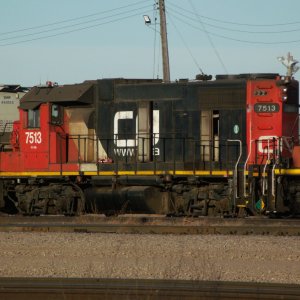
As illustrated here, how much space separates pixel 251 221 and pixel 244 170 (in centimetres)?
128

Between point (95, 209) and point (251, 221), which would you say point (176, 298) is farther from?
point (95, 209)

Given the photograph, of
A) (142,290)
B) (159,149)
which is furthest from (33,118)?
(142,290)

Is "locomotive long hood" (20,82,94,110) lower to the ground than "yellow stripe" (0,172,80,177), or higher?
higher

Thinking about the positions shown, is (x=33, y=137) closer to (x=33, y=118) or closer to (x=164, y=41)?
(x=33, y=118)

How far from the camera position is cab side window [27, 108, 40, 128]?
61.2 feet

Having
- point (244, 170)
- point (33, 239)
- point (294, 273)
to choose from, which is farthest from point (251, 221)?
point (294, 273)

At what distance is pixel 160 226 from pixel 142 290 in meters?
7.11

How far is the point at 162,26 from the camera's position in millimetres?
26297

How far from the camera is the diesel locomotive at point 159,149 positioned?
53.6 feet

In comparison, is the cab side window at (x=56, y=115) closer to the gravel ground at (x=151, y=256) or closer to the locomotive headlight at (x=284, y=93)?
the gravel ground at (x=151, y=256)

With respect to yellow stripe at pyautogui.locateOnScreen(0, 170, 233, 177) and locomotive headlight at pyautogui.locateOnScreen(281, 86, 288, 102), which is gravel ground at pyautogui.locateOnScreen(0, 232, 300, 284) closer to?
yellow stripe at pyautogui.locateOnScreen(0, 170, 233, 177)

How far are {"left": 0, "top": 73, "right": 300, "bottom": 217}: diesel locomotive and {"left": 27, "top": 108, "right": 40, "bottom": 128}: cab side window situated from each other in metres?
0.03

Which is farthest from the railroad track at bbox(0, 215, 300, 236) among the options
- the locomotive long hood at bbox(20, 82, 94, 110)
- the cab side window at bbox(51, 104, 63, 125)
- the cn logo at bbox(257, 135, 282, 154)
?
the locomotive long hood at bbox(20, 82, 94, 110)

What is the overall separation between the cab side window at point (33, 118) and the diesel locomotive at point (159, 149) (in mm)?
27
